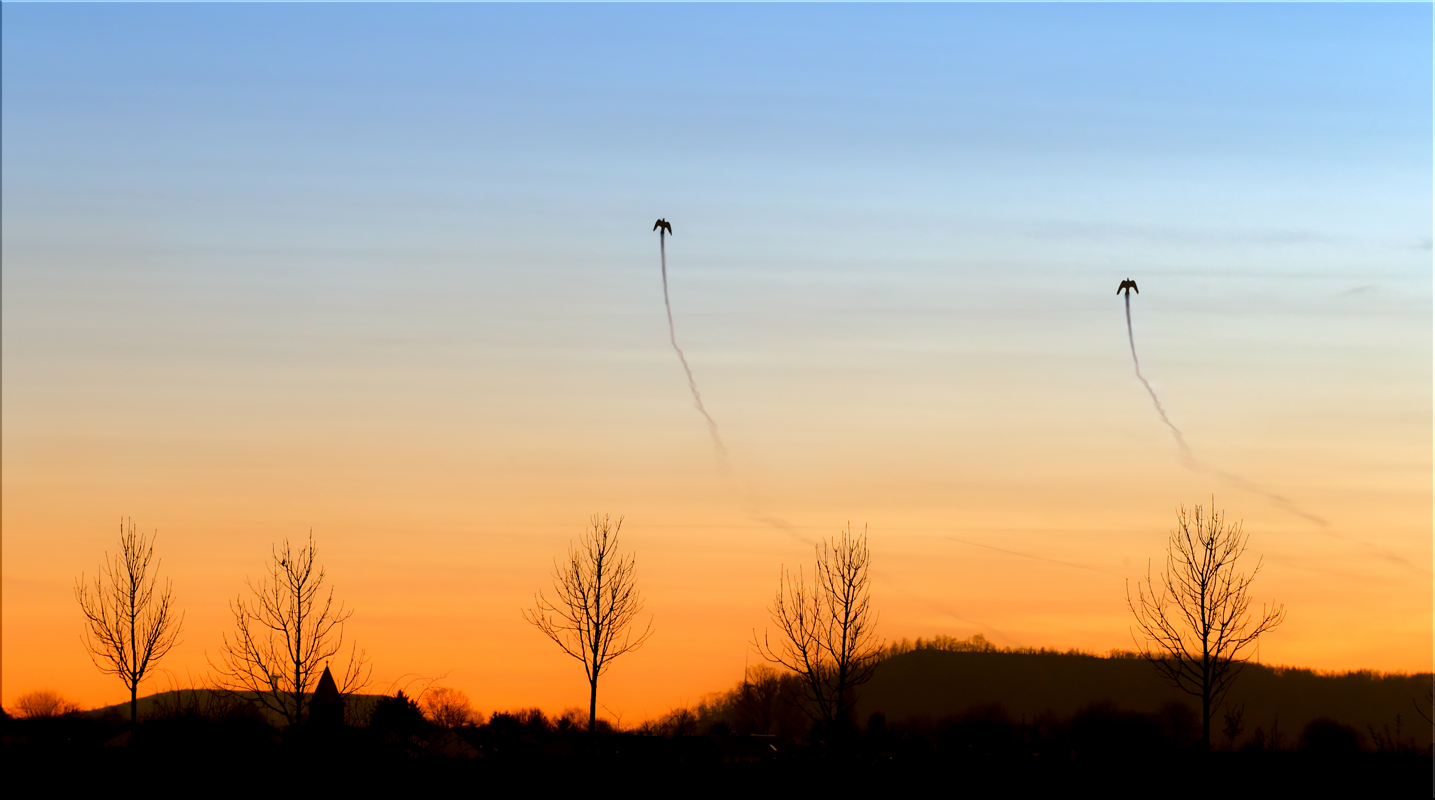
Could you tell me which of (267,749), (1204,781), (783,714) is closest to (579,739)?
(267,749)

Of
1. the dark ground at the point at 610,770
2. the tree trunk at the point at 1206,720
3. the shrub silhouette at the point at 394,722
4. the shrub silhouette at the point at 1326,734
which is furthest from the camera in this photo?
the shrub silhouette at the point at 1326,734

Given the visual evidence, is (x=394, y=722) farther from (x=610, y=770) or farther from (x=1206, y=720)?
(x=1206, y=720)

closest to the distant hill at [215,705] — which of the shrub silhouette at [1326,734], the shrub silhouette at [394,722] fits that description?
the shrub silhouette at [394,722]

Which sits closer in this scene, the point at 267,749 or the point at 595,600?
the point at 267,749

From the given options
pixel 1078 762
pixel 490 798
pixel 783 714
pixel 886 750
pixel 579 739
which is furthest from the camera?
pixel 783 714

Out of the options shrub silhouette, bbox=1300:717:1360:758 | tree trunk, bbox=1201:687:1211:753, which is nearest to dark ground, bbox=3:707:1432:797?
tree trunk, bbox=1201:687:1211:753

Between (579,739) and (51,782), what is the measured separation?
88.4 ft

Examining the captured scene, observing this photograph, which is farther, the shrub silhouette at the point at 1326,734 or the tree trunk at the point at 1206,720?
the shrub silhouette at the point at 1326,734

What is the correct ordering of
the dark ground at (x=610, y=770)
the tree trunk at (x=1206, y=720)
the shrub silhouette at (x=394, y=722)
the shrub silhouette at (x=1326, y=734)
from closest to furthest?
the tree trunk at (x=1206, y=720), the dark ground at (x=610, y=770), the shrub silhouette at (x=394, y=722), the shrub silhouette at (x=1326, y=734)

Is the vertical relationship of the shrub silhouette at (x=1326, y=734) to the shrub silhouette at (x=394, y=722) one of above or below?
below

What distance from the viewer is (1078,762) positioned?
2463 inches

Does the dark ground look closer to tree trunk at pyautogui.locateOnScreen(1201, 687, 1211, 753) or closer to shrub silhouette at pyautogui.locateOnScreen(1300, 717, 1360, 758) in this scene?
tree trunk at pyautogui.locateOnScreen(1201, 687, 1211, 753)

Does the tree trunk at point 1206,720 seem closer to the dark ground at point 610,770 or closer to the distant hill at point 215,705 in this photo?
the dark ground at point 610,770

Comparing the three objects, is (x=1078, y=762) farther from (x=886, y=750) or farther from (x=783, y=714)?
(x=783, y=714)
